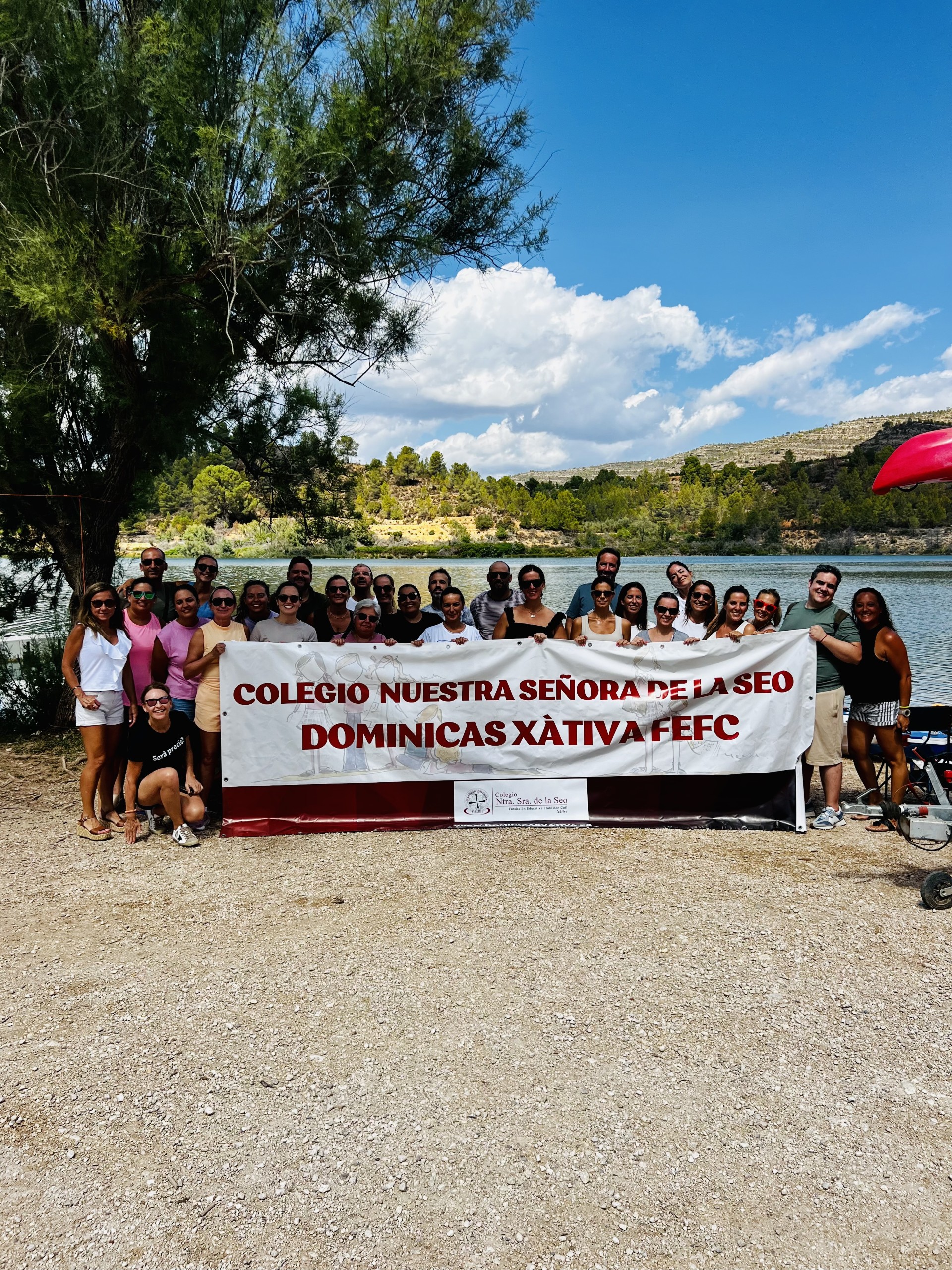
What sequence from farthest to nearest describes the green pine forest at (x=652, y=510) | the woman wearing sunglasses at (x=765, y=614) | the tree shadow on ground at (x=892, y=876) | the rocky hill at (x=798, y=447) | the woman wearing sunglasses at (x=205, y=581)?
the rocky hill at (x=798, y=447) → the green pine forest at (x=652, y=510) → the woman wearing sunglasses at (x=205, y=581) → the woman wearing sunglasses at (x=765, y=614) → the tree shadow on ground at (x=892, y=876)

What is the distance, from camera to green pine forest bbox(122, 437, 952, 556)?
289 feet

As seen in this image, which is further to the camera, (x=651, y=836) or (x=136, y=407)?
(x=136, y=407)

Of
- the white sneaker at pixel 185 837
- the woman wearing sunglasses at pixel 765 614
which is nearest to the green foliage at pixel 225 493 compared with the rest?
the white sneaker at pixel 185 837

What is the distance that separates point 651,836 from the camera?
5.68 m

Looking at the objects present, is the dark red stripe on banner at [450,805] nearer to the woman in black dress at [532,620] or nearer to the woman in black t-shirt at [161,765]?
the woman in black t-shirt at [161,765]

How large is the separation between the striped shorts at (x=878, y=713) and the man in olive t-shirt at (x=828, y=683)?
16 centimetres

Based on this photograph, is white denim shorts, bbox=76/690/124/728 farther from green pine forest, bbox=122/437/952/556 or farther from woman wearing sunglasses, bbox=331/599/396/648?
green pine forest, bbox=122/437/952/556

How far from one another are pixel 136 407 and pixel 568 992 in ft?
20.1

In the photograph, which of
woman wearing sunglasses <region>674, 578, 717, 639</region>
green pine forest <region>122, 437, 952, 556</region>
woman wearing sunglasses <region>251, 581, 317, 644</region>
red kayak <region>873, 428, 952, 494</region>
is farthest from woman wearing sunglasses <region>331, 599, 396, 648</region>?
green pine forest <region>122, 437, 952, 556</region>

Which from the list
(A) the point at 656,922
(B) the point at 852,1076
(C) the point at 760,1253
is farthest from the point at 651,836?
(C) the point at 760,1253

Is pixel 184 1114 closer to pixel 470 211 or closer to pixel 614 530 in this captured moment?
pixel 470 211

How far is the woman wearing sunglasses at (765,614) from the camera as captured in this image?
20.3 feet

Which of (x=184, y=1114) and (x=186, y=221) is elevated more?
(x=186, y=221)

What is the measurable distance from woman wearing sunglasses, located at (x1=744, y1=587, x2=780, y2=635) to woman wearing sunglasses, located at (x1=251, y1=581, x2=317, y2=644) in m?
3.45
